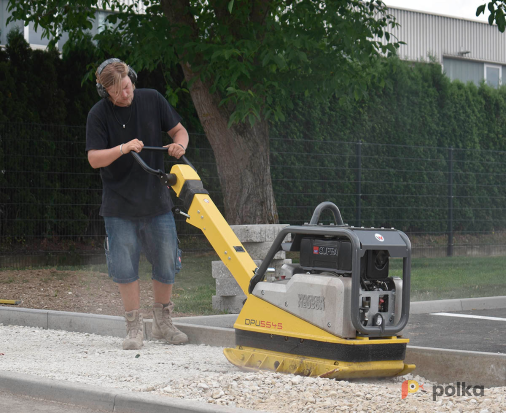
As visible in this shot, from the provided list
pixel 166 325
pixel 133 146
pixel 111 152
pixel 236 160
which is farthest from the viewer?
pixel 236 160

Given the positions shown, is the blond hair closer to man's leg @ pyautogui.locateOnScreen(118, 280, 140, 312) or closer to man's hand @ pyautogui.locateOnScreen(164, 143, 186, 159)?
man's hand @ pyautogui.locateOnScreen(164, 143, 186, 159)

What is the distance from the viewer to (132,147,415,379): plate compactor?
4.39 m

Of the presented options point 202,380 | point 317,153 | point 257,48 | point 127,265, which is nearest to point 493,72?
point 317,153

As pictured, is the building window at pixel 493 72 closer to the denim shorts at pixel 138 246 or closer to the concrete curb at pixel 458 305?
the concrete curb at pixel 458 305

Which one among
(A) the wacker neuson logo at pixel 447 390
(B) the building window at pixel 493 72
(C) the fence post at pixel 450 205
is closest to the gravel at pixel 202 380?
(A) the wacker neuson logo at pixel 447 390

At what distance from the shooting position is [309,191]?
13125 millimetres

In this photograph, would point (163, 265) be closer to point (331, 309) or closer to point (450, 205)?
point (331, 309)

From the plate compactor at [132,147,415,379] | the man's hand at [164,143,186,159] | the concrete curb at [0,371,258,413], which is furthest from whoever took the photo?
the man's hand at [164,143,186,159]

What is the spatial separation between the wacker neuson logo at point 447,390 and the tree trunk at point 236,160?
20.8 ft

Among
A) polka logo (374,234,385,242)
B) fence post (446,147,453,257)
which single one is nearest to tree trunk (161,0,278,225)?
fence post (446,147,453,257)

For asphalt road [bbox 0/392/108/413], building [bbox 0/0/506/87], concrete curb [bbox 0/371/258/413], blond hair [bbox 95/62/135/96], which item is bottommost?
A: asphalt road [bbox 0/392/108/413]

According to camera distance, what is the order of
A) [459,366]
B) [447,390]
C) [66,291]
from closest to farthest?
[447,390] < [459,366] < [66,291]

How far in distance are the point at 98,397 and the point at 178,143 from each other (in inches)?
88.0

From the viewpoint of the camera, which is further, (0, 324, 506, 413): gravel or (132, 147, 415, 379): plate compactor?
(132, 147, 415, 379): plate compactor
